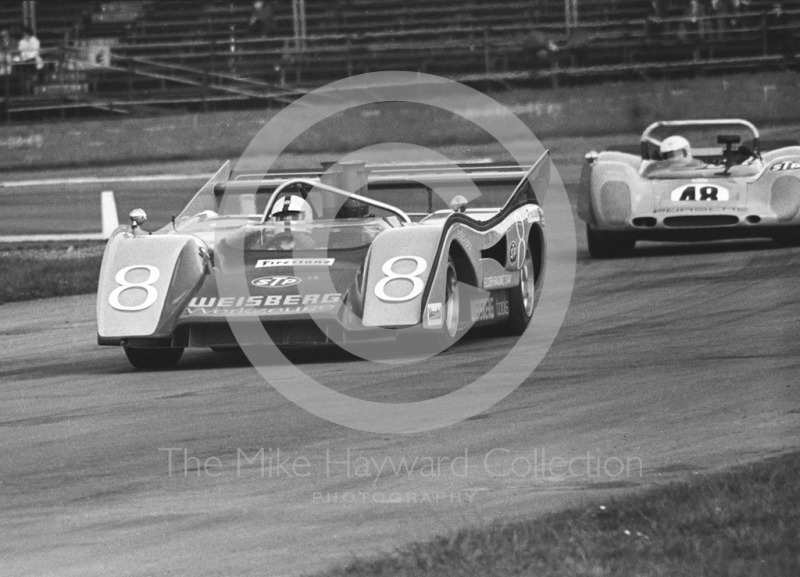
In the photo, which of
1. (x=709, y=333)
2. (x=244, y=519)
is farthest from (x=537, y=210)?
(x=244, y=519)

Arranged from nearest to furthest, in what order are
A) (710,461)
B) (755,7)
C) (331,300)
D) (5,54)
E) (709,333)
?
1. (710,461)
2. (331,300)
3. (709,333)
4. (755,7)
5. (5,54)

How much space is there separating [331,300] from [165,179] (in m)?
14.0

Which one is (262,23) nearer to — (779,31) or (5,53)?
(5,53)

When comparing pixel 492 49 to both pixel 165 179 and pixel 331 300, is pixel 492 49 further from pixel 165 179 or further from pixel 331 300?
pixel 331 300

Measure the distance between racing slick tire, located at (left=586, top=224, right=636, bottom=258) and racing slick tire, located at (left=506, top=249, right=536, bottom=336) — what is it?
3.34 m

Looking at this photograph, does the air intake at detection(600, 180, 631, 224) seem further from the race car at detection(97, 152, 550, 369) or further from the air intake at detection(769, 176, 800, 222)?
the race car at detection(97, 152, 550, 369)

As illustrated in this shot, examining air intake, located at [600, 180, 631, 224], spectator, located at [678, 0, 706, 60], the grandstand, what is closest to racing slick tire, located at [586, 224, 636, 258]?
air intake, located at [600, 180, 631, 224]

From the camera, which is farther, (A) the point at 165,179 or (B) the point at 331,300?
(A) the point at 165,179

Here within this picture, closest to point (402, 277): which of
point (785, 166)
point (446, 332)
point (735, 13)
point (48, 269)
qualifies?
point (446, 332)

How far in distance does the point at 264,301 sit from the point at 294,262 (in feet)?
1.60

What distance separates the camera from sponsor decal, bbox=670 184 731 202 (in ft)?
39.8

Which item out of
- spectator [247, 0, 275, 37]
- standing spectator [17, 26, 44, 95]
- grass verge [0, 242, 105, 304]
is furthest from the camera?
spectator [247, 0, 275, 37]

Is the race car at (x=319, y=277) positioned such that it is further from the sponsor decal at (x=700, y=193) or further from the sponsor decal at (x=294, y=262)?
the sponsor decal at (x=700, y=193)

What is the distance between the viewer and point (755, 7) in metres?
23.5
